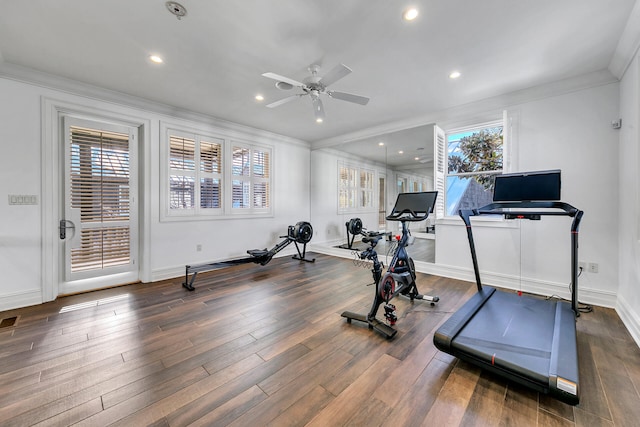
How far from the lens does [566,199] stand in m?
3.23

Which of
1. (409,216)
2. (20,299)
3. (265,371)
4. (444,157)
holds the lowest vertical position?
(265,371)

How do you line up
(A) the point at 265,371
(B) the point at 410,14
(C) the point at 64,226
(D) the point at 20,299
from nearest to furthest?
(A) the point at 265,371 < (B) the point at 410,14 < (D) the point at 20,299 < (C) the point at 64,226

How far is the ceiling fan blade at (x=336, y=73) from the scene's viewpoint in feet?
7.65

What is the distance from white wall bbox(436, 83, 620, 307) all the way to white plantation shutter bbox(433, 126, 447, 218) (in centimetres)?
67

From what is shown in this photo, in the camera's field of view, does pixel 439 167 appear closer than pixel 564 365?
No

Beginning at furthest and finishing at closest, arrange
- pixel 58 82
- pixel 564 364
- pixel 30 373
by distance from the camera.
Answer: pixel 58 82 → pixel 30 373 → pixel 564 364

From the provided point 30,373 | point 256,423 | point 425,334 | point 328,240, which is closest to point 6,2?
point 30,373

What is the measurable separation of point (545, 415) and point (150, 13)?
13.2ft

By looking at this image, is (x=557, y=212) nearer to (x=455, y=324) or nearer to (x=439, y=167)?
(x=455, y=324)

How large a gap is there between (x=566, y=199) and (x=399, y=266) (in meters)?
2.32

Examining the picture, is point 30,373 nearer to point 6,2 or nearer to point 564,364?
point 6,2

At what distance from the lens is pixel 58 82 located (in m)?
3.22

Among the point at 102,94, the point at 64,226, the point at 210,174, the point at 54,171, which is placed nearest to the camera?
the point at 54,171

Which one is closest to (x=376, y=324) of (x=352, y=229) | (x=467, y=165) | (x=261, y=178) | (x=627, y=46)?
(x=467, y=165)
